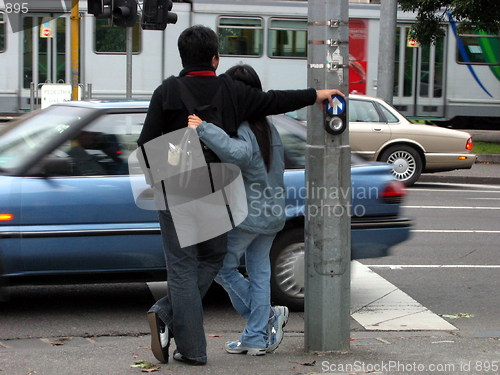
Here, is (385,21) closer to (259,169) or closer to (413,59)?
(413,59)

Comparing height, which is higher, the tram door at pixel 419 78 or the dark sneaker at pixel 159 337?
the tram door at pixel 419 78

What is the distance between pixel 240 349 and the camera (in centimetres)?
542

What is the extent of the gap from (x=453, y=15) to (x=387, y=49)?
6.51 feet

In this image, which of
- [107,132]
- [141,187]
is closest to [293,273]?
[141,187]

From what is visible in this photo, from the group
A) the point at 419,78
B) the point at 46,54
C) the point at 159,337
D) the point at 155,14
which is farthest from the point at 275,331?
the point at 419,78

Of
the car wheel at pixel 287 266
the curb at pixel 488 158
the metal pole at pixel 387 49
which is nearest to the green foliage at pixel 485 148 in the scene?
the curb at pixel 488 158

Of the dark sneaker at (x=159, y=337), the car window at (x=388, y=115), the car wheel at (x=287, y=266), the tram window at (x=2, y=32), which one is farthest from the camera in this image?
the tram window at (x=2, y=32)

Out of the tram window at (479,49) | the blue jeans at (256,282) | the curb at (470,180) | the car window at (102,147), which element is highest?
the tram window at (479,49)

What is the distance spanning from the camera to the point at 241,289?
5457mm

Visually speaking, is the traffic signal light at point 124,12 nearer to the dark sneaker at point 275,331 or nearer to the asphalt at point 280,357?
the asphalt at point 280,357

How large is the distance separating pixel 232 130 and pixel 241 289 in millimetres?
1046

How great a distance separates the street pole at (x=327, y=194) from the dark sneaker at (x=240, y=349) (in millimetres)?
325

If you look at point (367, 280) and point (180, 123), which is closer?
point (180, 123)

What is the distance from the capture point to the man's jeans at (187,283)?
16.1ft
